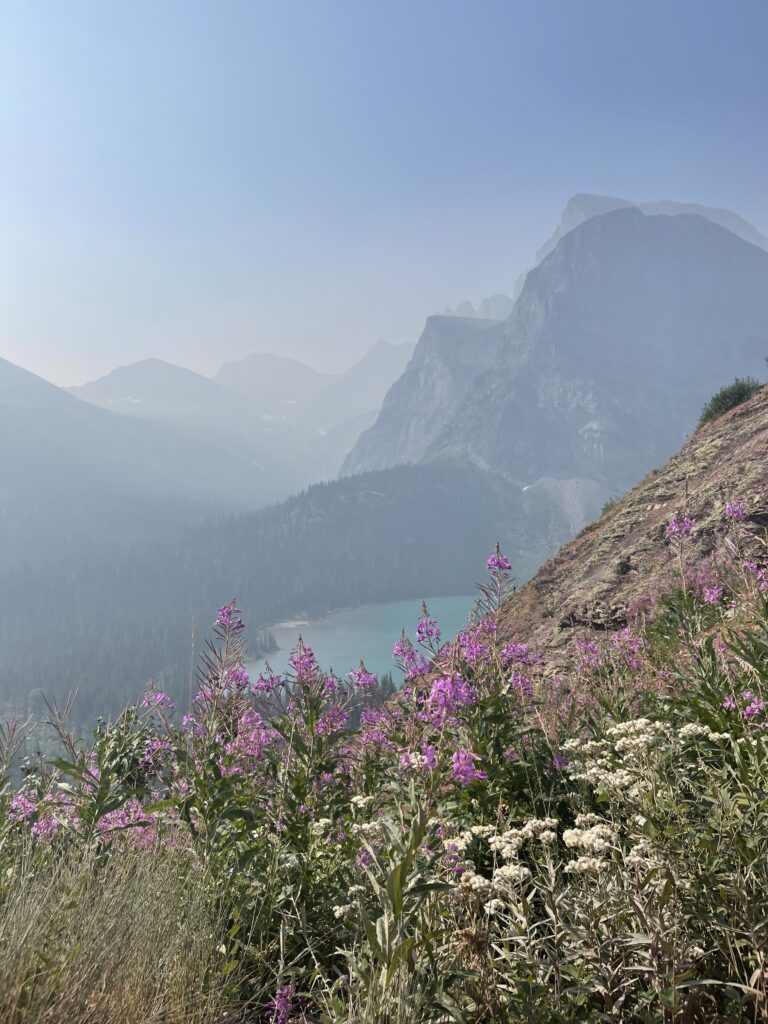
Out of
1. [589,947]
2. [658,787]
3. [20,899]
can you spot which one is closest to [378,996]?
[589,947]

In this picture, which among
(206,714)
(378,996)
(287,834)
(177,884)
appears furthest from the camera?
(206,714)

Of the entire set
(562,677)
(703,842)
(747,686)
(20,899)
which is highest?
(747,686)

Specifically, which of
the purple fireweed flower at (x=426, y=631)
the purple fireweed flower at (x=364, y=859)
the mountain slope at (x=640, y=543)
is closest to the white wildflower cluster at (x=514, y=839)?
the purple fireweed flower at (x=364, y=859)

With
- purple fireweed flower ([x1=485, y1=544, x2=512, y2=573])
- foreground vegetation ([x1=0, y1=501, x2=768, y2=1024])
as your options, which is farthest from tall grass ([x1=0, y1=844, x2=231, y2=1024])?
purple fireweed flower ([x1=485, y1=544, x2=512, y2=573])

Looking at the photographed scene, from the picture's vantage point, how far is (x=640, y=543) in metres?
16.8

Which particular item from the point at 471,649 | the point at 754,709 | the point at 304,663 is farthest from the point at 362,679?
the point at 754,709

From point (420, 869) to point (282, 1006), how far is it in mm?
1356

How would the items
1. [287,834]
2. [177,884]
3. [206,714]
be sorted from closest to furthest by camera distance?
[177,884]
[287,834]
[206,714]

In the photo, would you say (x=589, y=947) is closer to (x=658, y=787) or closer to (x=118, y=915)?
(x=658, y=787)

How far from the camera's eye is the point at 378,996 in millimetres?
2354

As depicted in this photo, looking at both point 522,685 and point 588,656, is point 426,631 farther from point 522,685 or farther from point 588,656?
point 588,656

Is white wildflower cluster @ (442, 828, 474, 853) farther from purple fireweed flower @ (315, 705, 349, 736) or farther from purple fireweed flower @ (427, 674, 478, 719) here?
purple fireweed flower @ (315, 705, 349, 736)

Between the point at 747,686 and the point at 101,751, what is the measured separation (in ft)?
16.8

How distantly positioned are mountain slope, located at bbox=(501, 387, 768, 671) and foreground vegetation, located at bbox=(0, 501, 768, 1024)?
810 centimetres
